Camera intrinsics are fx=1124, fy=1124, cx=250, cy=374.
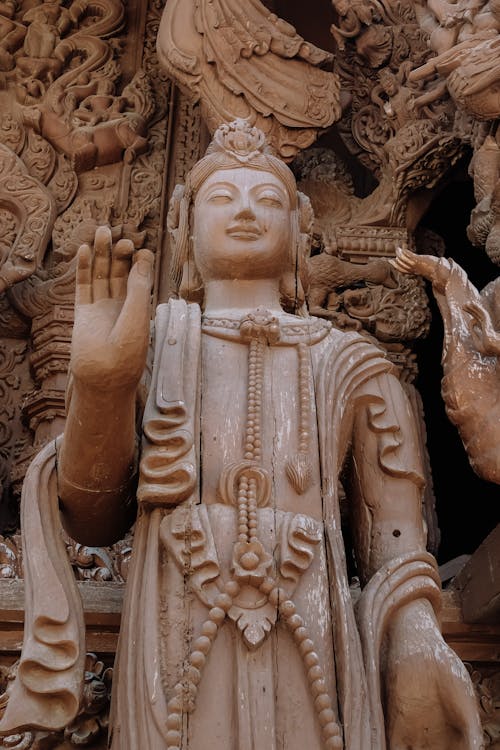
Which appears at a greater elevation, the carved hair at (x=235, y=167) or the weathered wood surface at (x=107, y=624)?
the carved hair at (x=235, y=167)

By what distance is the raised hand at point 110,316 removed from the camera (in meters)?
2.72

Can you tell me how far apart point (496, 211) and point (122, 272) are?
7.08 ft

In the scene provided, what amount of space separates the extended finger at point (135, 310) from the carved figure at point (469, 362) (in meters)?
1.11

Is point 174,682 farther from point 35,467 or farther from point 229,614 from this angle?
point 35,467

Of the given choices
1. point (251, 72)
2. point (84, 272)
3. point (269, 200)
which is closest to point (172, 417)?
point (84, 272)

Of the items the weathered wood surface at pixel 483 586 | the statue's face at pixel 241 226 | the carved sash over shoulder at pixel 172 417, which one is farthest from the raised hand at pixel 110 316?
the weathered wood surface at pixel 483 586

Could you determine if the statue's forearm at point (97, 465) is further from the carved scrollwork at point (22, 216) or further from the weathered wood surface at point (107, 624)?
the carved scrollwork at point (22, 216)

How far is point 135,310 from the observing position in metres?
2.74

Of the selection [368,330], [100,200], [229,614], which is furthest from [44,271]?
[229,614]

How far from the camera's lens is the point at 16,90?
18.4 ft

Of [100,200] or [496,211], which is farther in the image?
[100,200]

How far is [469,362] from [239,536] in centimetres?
111

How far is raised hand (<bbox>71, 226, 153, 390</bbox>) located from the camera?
107 inches

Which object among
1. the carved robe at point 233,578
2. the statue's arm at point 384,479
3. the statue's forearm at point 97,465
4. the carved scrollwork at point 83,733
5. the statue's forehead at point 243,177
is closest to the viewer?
the carved robe at point 233,578
